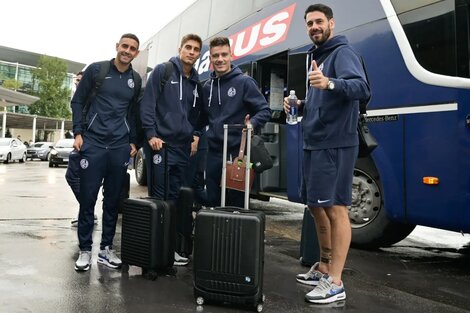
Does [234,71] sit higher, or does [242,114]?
[234,71]

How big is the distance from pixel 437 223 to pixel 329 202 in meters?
1.51

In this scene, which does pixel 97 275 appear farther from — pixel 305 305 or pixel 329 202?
pixel 329 202

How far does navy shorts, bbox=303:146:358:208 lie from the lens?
336 cm

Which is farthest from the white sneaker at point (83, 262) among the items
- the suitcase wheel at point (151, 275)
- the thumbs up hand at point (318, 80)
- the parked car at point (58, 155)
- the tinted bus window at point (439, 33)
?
the parked car at point (58, 155)

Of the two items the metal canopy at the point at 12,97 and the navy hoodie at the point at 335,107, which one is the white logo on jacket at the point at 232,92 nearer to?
the navy hoodie at the point at 335,107

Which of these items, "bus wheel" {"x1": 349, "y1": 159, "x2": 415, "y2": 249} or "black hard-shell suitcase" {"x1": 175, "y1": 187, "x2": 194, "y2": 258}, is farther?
"bus wheel" {"x1": 349, "y1": 159, "x2": 415, "y2": 249}

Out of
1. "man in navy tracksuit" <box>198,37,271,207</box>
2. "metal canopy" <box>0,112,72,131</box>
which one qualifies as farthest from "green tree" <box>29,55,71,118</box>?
"man in navy tracksuit" <box>198,37,271,207</box>

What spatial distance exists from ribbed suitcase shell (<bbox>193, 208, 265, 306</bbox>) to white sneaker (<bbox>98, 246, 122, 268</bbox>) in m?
1.16

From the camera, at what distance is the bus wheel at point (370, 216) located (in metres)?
5.04

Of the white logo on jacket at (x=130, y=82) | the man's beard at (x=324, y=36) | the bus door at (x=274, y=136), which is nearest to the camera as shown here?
the man's beard at (x=324, y=36)

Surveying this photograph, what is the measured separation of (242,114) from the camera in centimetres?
403

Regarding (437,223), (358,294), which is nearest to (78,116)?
(358,294)

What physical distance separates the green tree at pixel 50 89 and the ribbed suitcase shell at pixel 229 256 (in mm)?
53614

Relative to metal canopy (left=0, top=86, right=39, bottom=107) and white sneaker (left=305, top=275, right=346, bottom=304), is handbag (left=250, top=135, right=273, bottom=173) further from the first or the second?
metal canopy (left=0, top=86, right=39, bottom=107)
